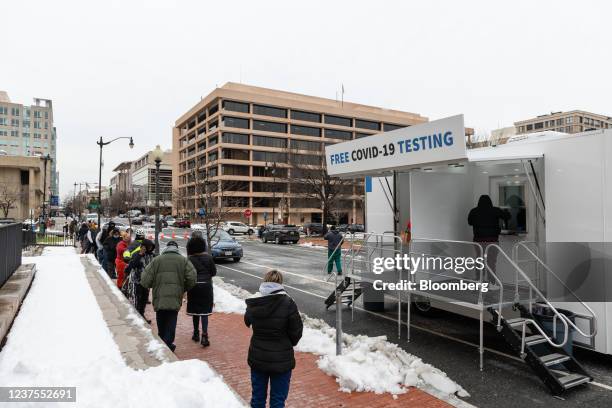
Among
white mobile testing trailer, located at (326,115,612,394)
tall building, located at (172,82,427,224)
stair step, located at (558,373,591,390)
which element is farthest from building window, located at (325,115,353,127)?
stair step, located at (558,373,591,390)

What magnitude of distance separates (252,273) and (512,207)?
10665 mm

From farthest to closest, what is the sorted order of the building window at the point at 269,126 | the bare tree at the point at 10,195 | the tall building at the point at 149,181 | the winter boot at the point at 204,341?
the tall building at the point at 149,181
the building window at the point at 269,126
the bare tree at the point at 10,195
the winter boot at the point at 204,341

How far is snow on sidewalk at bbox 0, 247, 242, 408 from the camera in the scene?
3.68 m

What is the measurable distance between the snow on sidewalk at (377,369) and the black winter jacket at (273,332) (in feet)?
5.57

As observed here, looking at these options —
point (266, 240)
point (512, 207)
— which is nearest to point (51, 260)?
point (512, 207)

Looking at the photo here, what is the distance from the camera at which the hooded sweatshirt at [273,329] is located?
3.96 meters

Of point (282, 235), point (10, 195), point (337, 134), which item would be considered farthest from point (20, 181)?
point (337, 134)

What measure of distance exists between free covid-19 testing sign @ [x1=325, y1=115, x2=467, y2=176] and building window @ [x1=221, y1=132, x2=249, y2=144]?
63232mm

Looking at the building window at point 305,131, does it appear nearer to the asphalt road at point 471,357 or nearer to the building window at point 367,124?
the building window at point 367,124

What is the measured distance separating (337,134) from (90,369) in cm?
7861

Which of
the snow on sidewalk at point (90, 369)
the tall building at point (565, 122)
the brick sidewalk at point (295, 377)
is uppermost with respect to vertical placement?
the tall building at point (565, 122)

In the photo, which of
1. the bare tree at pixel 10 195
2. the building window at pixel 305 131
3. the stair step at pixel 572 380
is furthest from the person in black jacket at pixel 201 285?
the building window at pixel 305 131

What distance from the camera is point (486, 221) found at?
7.88 metres

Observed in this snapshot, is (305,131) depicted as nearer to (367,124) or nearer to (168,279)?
(367,124)
